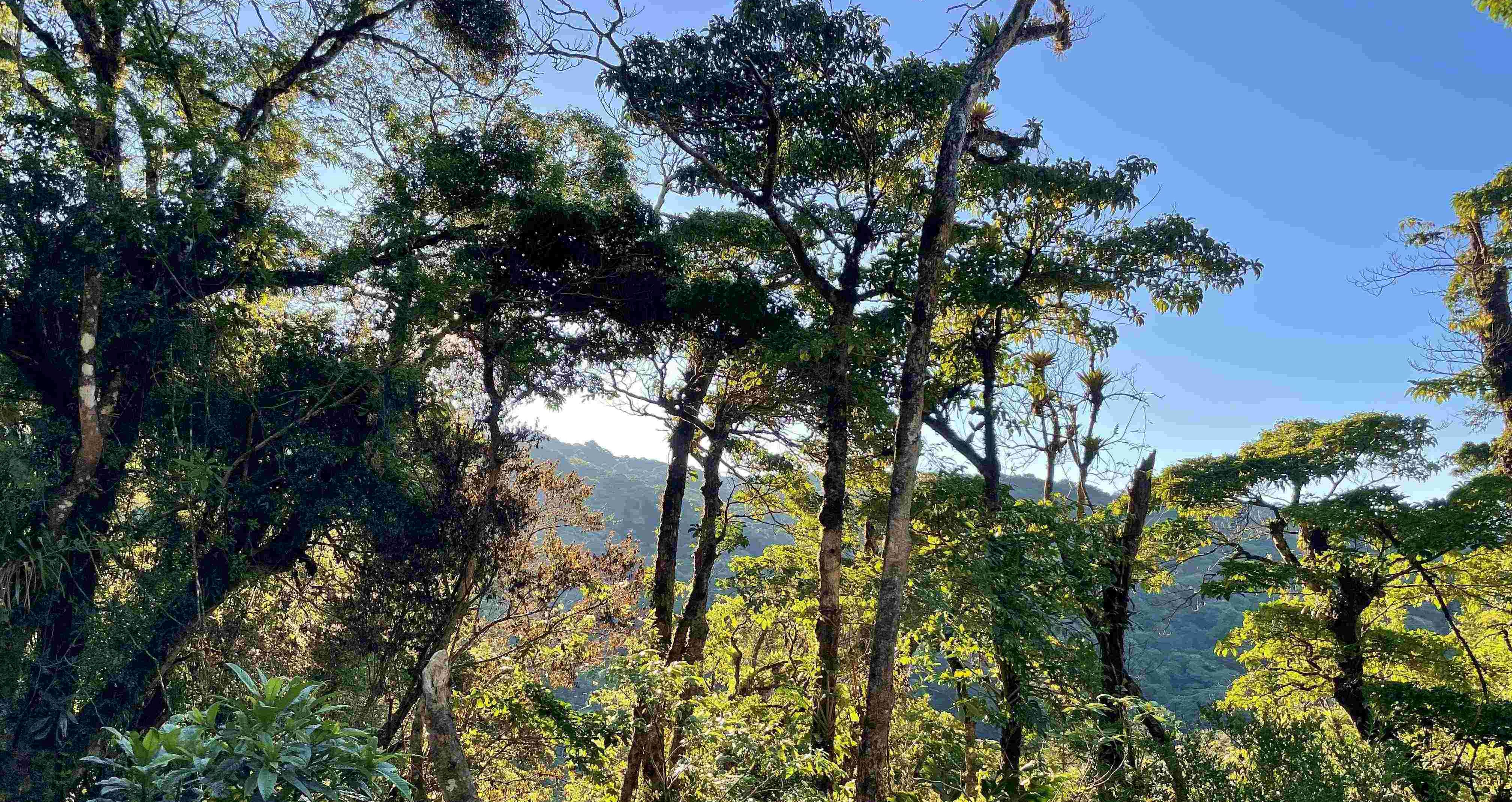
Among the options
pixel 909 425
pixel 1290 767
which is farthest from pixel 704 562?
pixel 1290 767

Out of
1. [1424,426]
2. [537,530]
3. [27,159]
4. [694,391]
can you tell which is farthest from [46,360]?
[1424,426]

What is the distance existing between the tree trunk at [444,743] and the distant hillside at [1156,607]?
257 inches

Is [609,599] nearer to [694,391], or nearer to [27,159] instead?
[694,391]

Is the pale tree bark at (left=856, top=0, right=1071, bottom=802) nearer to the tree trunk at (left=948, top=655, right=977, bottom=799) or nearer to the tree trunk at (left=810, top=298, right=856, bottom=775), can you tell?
the tree trunk at (left=810, top=298, right=856, bottom=775)

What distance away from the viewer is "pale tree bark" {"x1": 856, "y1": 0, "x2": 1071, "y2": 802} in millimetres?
5578

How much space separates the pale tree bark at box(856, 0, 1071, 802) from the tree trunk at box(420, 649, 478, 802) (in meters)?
3.03

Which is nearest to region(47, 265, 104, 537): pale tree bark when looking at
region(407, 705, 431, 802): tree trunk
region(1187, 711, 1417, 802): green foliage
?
region(407, 705, 431, 802): tree trunk

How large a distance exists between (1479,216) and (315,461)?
1956cm

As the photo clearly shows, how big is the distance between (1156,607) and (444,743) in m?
14.8

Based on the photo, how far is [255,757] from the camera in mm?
2441

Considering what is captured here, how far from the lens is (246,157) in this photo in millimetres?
8039

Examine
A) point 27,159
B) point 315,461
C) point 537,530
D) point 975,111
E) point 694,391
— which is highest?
point 975,111

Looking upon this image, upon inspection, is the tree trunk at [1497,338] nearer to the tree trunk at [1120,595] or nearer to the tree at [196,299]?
the tree trunk at [1120,595]

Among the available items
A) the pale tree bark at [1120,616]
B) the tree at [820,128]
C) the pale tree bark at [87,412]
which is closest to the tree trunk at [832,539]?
the tree at [820,128]
